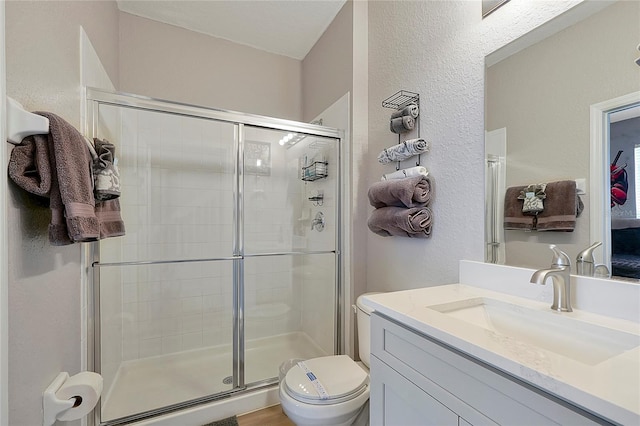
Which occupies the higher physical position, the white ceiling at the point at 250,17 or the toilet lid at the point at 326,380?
the white ceiling at the point at 250,17

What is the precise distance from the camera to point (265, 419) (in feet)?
5.24

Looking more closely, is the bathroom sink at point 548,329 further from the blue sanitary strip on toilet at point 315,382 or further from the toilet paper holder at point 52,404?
the toilet paper holder at point 52,404

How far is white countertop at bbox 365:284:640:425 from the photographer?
0.43 meters

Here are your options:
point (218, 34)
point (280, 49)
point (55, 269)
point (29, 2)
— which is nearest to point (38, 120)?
point (29, 2)

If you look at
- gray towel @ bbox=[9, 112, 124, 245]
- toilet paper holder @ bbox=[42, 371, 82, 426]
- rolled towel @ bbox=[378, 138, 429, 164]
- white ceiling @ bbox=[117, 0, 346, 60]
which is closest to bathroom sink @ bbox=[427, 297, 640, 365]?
rolled towel @ bbox=[378, 138, 429, 164]

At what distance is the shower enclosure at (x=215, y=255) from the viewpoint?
171cm

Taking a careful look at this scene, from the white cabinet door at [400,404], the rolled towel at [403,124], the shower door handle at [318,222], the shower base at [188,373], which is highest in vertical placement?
the rolled towel at [403,124]

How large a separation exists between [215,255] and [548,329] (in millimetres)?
1822

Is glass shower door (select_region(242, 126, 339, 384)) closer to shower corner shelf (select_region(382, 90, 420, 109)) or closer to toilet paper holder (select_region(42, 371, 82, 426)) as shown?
shower corner shelf (select_region(382, 90, 420, 109))

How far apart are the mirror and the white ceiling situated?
1.47 m

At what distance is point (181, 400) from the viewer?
1606 mm

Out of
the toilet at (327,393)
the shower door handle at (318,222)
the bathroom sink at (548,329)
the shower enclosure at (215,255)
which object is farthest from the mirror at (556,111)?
the shower door handle at (318,222)

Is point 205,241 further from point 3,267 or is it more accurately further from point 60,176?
point 3,267

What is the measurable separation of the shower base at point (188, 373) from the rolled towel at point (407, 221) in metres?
1.24
